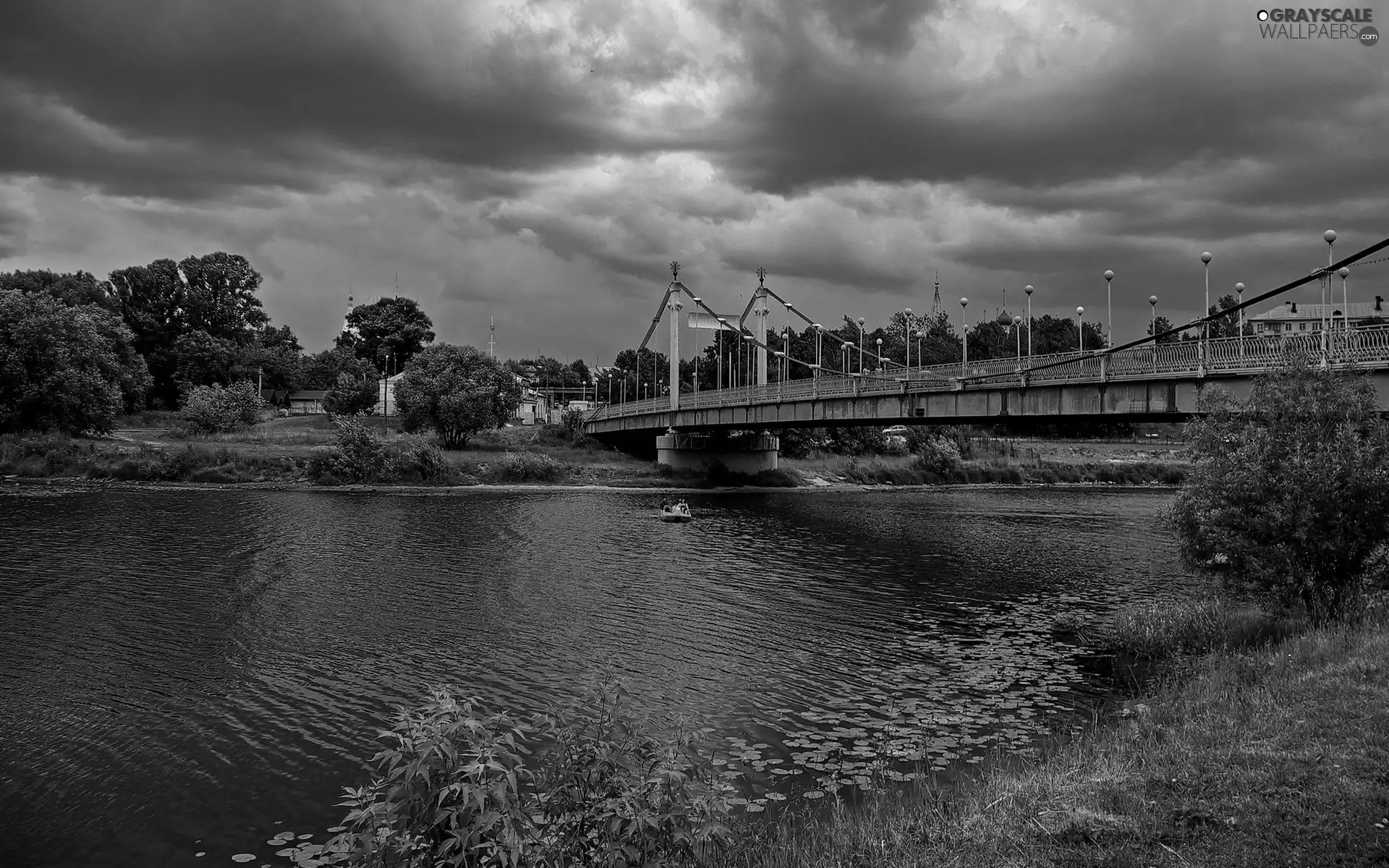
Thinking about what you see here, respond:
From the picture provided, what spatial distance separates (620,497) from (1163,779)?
7516 centimetres

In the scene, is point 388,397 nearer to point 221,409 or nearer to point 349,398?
point 349,398

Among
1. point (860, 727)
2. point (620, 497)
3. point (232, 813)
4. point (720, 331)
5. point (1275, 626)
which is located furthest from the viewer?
point (720, 331)

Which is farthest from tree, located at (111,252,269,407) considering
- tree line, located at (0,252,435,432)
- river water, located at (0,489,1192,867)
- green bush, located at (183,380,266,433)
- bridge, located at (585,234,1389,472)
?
river water, located at (0,489,1192,867)

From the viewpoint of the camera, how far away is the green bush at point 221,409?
335 feet

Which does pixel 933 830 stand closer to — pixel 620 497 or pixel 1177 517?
pixel 1177 517

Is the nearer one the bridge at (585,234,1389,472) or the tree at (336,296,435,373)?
the bridge at (585,234,1389,472)

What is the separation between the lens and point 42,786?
1595 cm

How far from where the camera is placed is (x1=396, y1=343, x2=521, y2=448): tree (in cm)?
10244

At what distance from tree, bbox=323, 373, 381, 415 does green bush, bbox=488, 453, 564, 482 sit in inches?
1975

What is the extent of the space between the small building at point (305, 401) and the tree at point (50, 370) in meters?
66.4

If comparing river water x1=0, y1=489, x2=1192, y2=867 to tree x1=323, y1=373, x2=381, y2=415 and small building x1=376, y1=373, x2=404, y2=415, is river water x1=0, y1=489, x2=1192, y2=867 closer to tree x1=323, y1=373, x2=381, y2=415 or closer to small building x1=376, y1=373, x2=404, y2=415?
tree x1=323, y1=373, x2=381, y2=415

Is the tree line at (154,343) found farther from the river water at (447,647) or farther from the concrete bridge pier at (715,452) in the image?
the concrete bridge pier at (715,452)

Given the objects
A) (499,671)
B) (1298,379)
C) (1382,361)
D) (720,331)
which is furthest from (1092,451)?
(499,671)

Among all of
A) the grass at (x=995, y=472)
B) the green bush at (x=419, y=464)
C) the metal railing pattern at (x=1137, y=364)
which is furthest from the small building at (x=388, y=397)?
the metal railing pattern at (x=1137, y=364)
